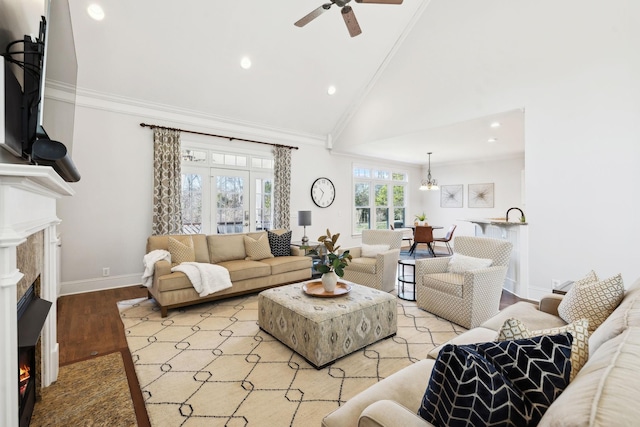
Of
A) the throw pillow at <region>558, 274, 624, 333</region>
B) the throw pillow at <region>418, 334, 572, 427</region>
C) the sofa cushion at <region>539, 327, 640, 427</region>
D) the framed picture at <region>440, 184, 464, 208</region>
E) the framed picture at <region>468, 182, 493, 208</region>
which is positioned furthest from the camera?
the framed picture at <region>440, 184, 464, 208</region>

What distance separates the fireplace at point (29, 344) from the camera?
1.32m

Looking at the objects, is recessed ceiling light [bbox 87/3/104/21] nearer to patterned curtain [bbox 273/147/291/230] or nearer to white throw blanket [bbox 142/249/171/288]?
white throw blanket [bbox 142/249/171/288]

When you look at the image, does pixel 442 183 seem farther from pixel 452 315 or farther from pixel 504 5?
pixel 452 315

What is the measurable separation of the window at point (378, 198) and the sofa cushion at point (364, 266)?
3.56m

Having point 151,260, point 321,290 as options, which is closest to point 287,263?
point 321,290

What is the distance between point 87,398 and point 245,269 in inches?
86.1

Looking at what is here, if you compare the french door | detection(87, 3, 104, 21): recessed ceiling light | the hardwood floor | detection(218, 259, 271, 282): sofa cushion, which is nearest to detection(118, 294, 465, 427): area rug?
the hardwood floor

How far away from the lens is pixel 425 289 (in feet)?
11.5

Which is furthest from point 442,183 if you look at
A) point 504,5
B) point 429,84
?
point 504,5

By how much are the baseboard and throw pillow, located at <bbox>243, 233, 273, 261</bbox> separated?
1.78 metres

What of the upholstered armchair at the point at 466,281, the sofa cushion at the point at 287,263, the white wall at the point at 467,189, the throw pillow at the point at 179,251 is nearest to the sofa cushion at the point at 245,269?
the sofa cushion at the point at 287,263

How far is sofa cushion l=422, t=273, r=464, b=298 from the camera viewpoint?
3143 mm

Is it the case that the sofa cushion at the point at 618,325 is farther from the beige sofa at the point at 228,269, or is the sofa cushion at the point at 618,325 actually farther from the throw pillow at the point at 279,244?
the throw pillow at the point at 279,244

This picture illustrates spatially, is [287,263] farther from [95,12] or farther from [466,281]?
[95,12]
